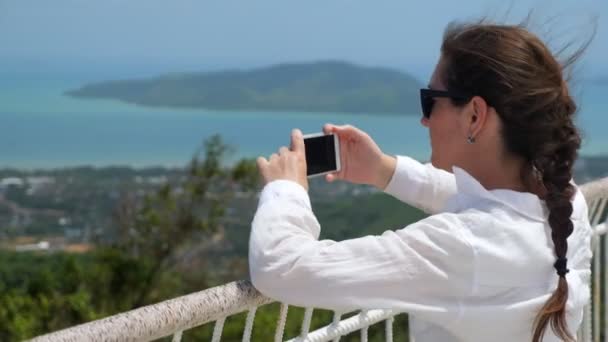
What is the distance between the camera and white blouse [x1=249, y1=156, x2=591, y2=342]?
1.35 m

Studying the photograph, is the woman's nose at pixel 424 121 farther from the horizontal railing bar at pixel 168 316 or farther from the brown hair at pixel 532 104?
the horizontal railing bar at pixel 168 316

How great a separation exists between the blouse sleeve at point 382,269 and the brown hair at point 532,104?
0.57 ft

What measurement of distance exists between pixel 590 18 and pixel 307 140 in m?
0.62

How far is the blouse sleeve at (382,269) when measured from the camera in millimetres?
1345

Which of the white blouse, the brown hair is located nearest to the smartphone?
the white blouse

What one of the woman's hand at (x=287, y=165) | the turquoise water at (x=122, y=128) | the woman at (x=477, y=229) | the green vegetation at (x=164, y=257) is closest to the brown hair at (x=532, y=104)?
the woman at (x=477, y=229)

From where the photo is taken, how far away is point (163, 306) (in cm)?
130

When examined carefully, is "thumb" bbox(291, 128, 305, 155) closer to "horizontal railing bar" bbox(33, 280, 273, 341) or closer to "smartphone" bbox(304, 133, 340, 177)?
"smartphone" bbox(304, 133, 340, 177)

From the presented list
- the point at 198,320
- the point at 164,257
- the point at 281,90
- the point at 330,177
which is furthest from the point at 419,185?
the point at 281,90

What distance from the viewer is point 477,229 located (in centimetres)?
138

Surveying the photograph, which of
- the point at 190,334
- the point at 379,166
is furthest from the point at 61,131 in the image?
the point at 379,166

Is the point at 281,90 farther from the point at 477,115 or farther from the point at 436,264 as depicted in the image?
the point at 436,264

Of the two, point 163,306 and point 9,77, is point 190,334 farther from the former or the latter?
point 9,77

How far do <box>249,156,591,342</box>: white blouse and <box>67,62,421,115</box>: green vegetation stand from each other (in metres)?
46.6
